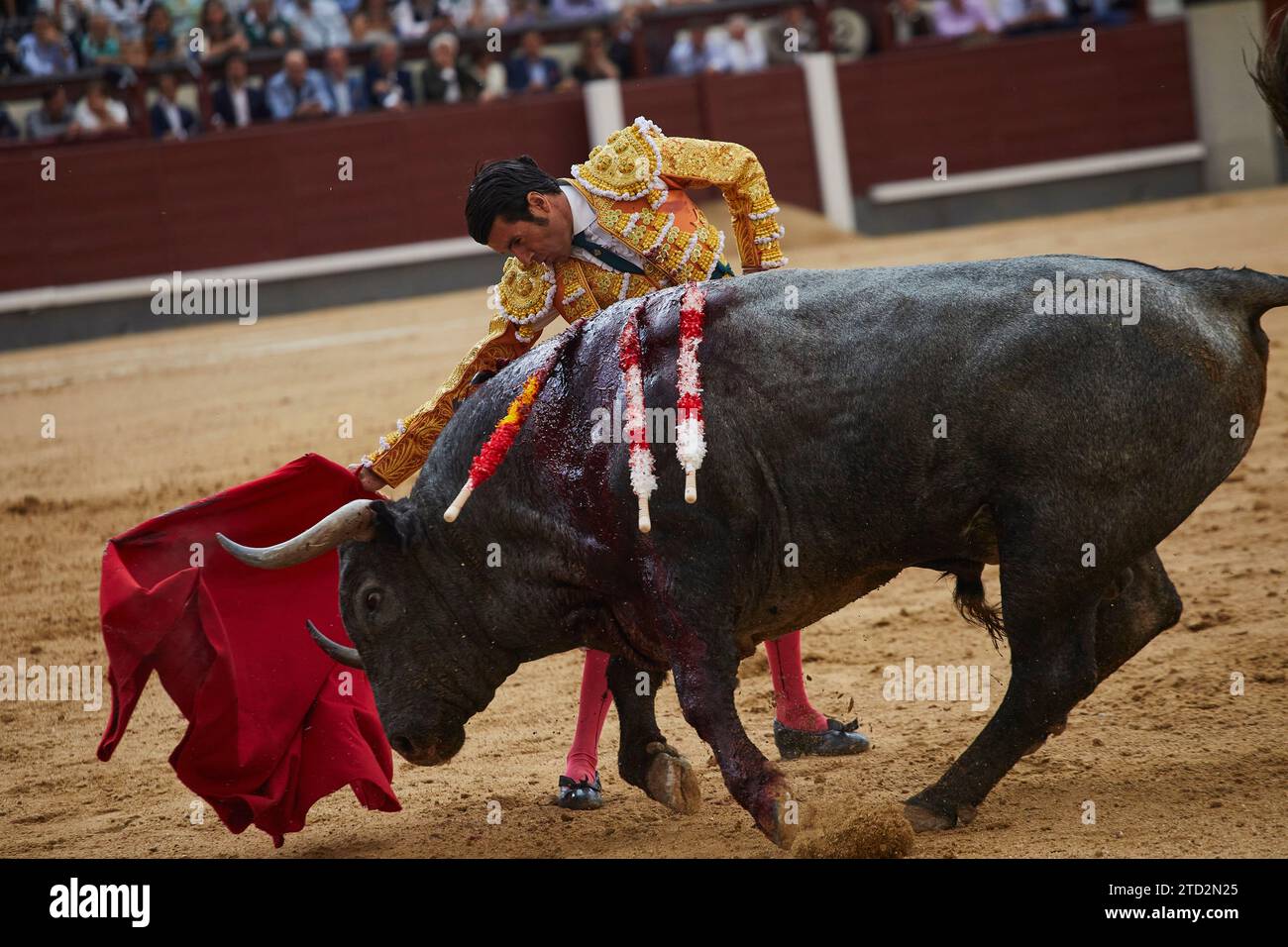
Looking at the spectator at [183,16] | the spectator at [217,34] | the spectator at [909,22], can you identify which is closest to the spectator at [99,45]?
the spectator at [183,16]

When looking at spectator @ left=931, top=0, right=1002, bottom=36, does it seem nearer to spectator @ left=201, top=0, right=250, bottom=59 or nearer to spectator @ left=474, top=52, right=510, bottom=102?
spectator @ left=474, top=52, right=510, bottom=102

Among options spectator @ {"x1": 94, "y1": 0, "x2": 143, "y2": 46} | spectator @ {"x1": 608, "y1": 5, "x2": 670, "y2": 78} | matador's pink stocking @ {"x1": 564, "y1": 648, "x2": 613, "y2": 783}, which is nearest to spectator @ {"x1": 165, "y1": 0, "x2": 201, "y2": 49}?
spectator @ {"x1": 94, "y1": 0, "x2": 143, "y2": 46}

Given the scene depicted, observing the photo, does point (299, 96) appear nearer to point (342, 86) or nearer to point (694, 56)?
point (342, 86)

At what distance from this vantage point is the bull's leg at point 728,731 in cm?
262

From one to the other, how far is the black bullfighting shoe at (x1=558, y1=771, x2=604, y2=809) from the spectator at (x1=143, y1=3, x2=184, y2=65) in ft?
34.2

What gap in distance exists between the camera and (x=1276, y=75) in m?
2.82

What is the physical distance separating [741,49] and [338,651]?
11525mm

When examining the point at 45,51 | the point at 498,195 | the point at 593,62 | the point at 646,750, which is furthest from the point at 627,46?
the point at 646,750

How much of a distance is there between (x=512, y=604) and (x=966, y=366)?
37.0 inches

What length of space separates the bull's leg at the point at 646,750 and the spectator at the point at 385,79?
10.4 metres

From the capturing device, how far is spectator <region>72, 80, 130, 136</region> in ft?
40.0

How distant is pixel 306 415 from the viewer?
7.75 meters

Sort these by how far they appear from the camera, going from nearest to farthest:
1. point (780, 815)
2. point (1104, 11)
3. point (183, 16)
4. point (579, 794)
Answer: point (780, 815) → point (579, 794) → point (183, 16) → point (1104, 11)
